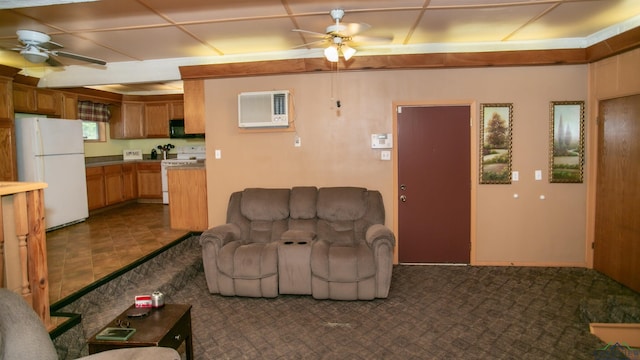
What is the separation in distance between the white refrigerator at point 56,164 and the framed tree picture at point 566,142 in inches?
261

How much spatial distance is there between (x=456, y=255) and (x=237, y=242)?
266 centimetres

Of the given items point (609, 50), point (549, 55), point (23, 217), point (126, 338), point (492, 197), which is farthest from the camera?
point (492, 197)

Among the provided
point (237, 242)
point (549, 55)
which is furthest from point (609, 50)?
point (237, 242)

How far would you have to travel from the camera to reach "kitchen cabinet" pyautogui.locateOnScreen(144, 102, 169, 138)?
A: 801 centimetres

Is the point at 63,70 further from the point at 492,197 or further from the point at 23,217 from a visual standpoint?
the point at 492,197

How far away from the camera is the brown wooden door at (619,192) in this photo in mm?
3818

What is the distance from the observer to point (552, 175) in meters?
4.61

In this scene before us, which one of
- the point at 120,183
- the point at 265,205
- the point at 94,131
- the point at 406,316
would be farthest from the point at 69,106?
the point at 406,316

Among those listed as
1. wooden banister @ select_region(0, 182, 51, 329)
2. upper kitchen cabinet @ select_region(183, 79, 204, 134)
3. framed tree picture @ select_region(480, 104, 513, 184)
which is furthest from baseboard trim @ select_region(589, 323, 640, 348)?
upper kitchen cabinet @ select_region(183, 79, 204, 134)

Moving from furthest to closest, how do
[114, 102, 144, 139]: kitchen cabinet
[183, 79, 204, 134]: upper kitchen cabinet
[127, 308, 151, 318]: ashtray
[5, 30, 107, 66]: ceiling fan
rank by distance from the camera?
[114, 102, 144, 139]: kitchen cabinet, [183, 79, 204, 134]: upper kitchen cabinet, [5, 30, 107, 66]: ceiling fan, [127, 308, 151, 318]: ashtray

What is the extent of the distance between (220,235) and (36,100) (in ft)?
13.1

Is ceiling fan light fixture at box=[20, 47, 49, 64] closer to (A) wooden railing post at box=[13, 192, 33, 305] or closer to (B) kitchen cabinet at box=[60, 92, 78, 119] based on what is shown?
(A) wooden railing post at box=[13, 192, 33, 305]

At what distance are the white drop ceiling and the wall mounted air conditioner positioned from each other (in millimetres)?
550

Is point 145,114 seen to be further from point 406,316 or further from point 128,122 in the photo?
point 406,316
